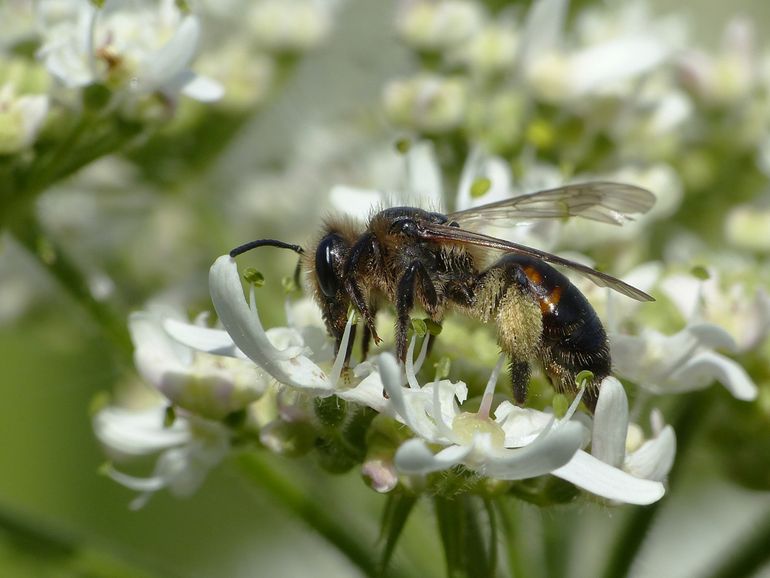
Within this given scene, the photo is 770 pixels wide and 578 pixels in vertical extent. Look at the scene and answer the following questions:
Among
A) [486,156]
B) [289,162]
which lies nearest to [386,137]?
[289,162]

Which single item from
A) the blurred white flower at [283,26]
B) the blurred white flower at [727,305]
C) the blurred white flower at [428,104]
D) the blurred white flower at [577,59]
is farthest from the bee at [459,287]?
the blurred white flower at [283,26]

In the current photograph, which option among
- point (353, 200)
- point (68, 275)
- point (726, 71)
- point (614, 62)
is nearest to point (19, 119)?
point (68, 275)

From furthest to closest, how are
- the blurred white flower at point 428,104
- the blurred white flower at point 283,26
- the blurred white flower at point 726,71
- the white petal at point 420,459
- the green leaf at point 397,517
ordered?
1. the blurred white flower at point 283,26
2. the blurred white flower at point 726,71
3. the blurred white flower at point 428,104
4. the green leaf at point 397,517
5. the white petal at point 420,459

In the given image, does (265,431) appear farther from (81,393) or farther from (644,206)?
(81,393)

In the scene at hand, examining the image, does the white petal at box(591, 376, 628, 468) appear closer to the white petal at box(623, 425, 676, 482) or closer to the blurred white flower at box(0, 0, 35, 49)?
the white petal at box(623, 425, 676, 482)

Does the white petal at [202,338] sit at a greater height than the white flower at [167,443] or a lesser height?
greater

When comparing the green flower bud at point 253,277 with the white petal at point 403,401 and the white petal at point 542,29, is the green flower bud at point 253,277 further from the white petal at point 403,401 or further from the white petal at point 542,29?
the white petal at point 542,29

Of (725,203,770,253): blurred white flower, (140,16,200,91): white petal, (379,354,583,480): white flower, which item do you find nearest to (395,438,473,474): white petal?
(379,354,583,480): white flower
